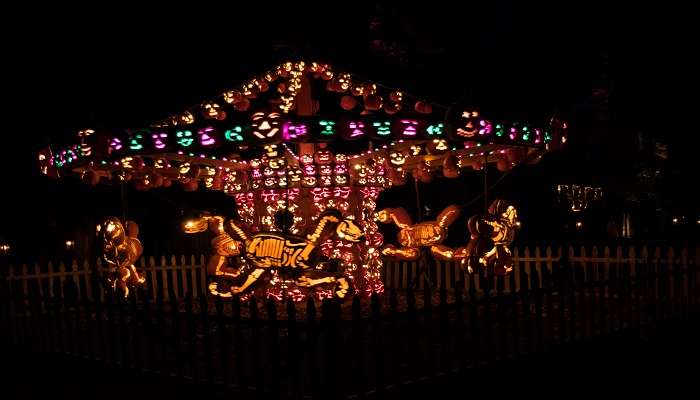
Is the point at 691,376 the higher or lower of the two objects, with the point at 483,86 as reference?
lower

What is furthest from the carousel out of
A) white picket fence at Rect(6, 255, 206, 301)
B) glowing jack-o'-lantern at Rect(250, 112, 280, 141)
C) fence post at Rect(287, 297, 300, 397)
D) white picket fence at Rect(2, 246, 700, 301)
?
fence post at Rect(287, 297, 300, 397)

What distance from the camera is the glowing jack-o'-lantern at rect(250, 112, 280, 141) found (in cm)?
809

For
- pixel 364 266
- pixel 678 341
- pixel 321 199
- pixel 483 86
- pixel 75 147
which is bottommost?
pixel 678 341

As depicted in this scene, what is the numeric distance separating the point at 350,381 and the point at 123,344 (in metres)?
2.77

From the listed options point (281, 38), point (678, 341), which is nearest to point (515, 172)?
point (281, 38)

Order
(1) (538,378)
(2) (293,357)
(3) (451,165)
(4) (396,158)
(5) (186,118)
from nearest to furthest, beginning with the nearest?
(2) (293,357)
(1) (538,378)
(5) (186,118)
(3) (451,165)
(4) (396,158)

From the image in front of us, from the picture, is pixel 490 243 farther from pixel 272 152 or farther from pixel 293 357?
pixel 293 357

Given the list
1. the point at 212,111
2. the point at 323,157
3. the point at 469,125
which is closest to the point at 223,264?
the point at 323,157

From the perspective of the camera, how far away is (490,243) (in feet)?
34.6

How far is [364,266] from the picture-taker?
446 inches

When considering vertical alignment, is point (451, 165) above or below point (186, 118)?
below

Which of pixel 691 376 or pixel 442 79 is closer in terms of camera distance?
pixel 691 376

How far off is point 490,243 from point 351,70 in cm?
373

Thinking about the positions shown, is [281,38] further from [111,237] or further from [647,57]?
[647,57]
